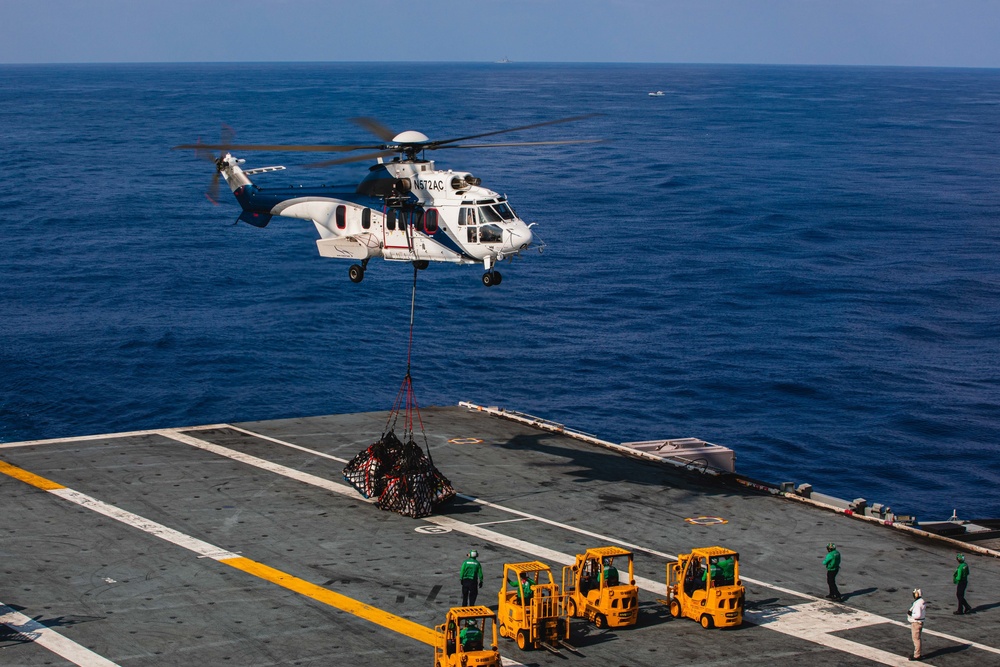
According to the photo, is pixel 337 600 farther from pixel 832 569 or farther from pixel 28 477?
pixel 28 477

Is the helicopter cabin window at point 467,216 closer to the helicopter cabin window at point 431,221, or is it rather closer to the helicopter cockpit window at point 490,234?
the helicopter cockpit window at point 490,234

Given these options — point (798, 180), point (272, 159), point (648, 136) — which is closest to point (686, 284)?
point (798, 180)

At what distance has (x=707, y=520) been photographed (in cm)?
3506

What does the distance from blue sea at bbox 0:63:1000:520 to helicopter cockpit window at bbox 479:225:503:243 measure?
88.7 ft

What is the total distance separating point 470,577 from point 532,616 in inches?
71.3

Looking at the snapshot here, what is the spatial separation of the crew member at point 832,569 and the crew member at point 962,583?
2915mm

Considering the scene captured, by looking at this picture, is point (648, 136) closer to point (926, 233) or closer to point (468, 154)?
point (468, 154)

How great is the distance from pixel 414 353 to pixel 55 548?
41908 millimetres

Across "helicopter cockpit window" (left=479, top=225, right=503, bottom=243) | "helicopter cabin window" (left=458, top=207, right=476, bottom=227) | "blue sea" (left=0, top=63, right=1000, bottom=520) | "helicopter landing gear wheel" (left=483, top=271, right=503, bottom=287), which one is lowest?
"blue sea" (left=0, top=63, right=1000, bottom=520)

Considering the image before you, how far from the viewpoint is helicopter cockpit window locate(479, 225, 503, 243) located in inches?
1324

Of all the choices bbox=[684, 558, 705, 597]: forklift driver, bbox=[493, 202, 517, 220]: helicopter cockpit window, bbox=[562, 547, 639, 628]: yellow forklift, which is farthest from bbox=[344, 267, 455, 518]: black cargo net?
bbox=[684, 558, 705, 597]: forklift driver

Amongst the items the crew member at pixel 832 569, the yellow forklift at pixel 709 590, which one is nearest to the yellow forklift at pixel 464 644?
the yellow forklift at pixel 709 590

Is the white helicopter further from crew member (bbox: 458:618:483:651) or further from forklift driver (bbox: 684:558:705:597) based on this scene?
crew member (bbox: 458:618:483:651)

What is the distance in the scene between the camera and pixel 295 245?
100500mm
